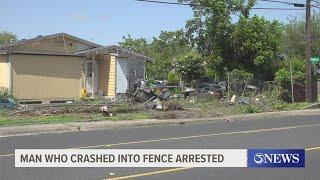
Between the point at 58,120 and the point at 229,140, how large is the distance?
8152 millimetres

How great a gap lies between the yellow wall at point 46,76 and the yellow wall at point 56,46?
0.73 m

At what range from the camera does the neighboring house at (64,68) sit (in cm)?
2950

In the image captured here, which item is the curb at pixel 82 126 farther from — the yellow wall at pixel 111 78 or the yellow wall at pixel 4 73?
the yellow wall at pixel 111 78

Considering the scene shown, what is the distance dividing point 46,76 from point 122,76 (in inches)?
230

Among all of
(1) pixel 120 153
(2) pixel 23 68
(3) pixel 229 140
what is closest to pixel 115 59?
(2) pixel 23 68

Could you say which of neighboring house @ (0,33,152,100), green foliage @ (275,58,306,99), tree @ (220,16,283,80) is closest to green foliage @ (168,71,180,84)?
tree @ (220,16,283,80)

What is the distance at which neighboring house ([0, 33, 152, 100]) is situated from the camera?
29500mm

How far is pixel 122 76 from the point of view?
115 ft

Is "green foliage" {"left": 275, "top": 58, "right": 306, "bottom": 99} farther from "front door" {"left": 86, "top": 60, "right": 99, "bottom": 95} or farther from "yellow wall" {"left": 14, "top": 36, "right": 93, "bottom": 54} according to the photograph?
"yellow wall" {"left": 14, "top": 36, "right": 93, "bottom": 54}

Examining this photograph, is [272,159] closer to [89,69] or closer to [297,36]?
[89,69]

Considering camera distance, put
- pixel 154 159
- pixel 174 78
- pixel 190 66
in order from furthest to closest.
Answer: pixel 174 78, pixel 190 66, pixel 154 159

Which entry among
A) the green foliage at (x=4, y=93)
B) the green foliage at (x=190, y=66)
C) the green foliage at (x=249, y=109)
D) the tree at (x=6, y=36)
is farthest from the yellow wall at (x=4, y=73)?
the tree at (x=6, y=36)

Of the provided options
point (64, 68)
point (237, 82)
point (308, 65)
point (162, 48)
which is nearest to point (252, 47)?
point (308, 65)

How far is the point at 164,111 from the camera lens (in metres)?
26.2
